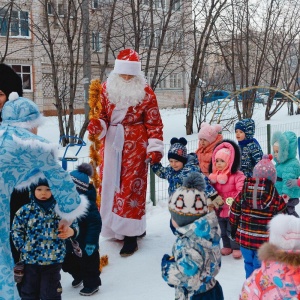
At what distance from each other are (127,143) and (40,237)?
1878 millimetres

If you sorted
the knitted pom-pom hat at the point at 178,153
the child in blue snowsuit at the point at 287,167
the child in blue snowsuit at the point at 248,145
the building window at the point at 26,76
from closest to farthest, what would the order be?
the knitted pom-pom hat at the point at 178,153
the child in blue snowsuit at the point at 287,167
the child in blue snowsuit at the point at 248,145
the building window at the point at 26,76

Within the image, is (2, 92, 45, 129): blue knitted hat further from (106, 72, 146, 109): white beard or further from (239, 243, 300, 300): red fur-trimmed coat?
(106, 72, 146, 109): white beard

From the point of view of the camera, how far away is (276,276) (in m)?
2.49

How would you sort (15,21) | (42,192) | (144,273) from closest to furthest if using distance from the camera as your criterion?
(42,192)
(144,273)
(15,21)

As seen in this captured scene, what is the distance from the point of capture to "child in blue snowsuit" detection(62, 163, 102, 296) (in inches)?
145

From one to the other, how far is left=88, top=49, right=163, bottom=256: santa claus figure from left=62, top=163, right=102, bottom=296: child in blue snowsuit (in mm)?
887

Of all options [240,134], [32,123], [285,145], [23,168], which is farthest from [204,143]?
[23,168]

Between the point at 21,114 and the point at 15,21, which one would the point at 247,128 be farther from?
the point at 15,21

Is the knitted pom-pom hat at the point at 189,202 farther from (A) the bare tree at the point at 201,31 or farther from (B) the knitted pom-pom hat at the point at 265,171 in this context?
(A) the bare tree at the point at 201,31

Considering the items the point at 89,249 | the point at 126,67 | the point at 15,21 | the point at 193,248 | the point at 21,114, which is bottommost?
the point at 89,249

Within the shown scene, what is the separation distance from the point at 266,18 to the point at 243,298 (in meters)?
16.7

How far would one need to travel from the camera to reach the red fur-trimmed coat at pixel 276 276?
2451mm

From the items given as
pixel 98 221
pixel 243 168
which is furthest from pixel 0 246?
pixel 243 168

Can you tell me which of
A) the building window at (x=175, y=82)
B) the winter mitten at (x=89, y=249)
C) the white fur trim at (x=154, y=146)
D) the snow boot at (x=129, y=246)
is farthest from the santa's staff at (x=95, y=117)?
the building window at (x=175, y=82)
